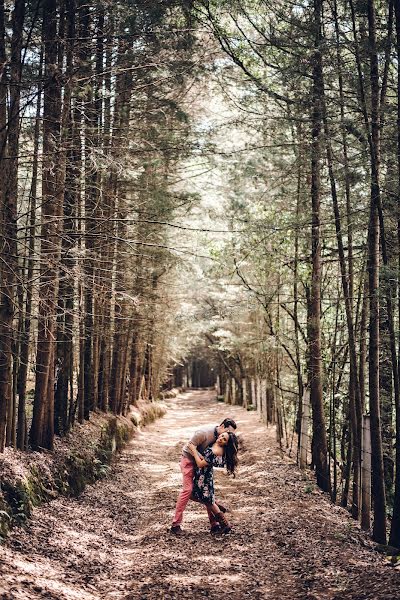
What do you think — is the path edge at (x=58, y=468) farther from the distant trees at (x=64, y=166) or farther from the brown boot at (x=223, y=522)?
the brown boot at (x=223, y=522)

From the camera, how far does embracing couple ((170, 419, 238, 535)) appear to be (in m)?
7.66

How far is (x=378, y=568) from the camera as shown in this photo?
6148 millimetres

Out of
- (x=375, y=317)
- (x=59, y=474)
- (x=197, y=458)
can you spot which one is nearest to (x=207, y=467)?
(x=197, y=458)

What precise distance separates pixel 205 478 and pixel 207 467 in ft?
0.49

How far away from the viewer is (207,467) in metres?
7.78

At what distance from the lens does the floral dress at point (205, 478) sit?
25.2 feet

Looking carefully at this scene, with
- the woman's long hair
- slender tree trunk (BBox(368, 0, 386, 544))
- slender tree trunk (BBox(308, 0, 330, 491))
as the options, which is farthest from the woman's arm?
slender tree trunk (BBox(308, 0, 330, 491))

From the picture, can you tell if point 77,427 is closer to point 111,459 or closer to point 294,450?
point 111,459

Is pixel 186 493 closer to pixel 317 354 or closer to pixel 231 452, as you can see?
pixel 231 452

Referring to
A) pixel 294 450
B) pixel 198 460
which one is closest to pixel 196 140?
pixel 198 460

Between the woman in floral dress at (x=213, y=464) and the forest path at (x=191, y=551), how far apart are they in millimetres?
382

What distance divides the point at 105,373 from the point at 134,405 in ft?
22.8

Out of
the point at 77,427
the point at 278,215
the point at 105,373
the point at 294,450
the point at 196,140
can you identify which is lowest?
the point at 294,450

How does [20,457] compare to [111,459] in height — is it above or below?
above
